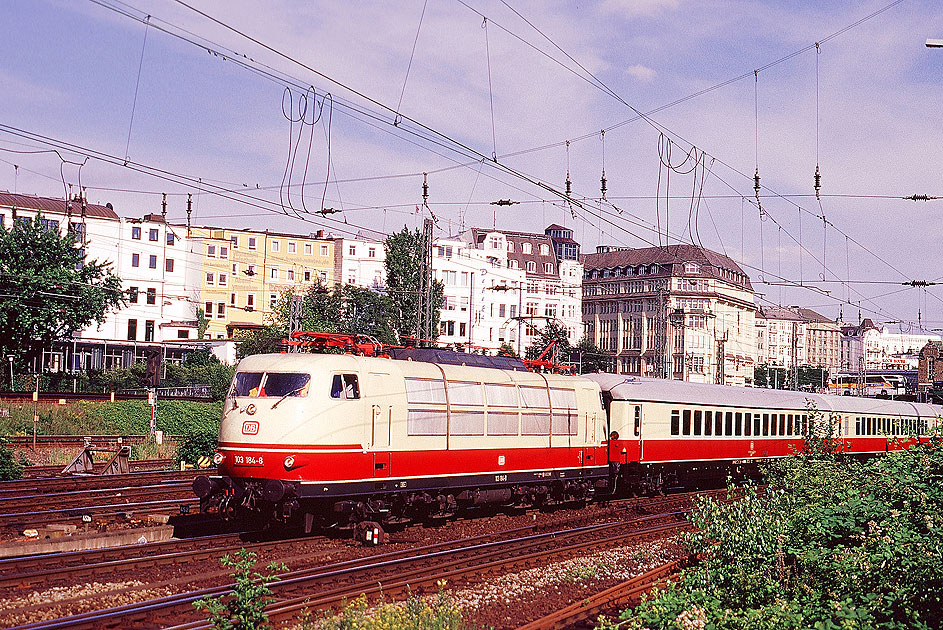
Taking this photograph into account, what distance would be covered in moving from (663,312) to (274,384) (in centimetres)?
10892

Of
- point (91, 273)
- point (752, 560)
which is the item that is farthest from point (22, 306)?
point (752, 560)

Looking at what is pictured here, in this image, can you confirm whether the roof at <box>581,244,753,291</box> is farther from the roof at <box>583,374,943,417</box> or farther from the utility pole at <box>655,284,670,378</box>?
the roof at <box>583,374,943,417</box>

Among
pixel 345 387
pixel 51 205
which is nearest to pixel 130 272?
pixel 51 205

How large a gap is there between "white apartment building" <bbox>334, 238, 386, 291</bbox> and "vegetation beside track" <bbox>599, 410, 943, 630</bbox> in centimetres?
9390

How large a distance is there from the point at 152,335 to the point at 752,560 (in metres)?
84.9

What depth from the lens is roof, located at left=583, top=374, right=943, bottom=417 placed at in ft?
97.9

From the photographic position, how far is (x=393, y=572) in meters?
16.6

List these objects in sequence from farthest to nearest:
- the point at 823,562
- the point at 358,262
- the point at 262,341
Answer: the point at 358,262
the point at 262,341
the point at 823,562

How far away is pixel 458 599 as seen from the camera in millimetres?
15109

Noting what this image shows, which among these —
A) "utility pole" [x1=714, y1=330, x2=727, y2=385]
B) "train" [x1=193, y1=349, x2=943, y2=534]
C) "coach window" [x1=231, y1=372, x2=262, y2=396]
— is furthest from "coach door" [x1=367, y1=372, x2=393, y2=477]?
"utility pole" [x1=714, y1=330, x2=727, y2=385]

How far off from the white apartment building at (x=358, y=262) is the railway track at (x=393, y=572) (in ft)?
287

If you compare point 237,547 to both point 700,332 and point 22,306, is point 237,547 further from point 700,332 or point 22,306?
point 700,332

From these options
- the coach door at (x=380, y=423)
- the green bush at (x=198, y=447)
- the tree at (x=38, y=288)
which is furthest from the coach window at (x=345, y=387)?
the tree at (x=38, y=288)

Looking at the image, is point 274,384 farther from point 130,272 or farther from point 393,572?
point 130,272
